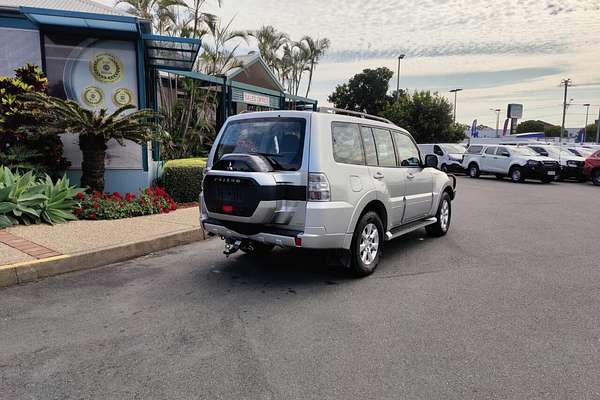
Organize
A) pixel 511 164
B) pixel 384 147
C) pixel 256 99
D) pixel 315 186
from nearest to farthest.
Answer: pixel 315 186 → pixel 384 147 → pixel 256 99 → pixel 511 164

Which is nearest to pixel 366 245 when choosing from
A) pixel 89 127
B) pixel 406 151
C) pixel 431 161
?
pixel 406 151

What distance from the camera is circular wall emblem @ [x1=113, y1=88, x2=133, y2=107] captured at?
9438mm

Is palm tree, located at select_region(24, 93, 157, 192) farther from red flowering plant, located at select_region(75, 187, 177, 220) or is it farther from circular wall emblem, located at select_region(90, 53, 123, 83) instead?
circular wall emblem, located at select_region(90, 53, 123, 83)

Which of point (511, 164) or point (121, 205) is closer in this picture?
point (121, 205)

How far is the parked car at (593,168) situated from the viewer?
1931 cm

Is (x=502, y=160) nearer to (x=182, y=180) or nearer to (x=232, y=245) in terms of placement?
(x=182, y=180)

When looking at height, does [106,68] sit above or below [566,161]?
above

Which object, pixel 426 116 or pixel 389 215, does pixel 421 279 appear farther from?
pixel 426 116

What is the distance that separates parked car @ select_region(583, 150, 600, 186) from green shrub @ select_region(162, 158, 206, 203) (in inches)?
708

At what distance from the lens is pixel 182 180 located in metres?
9.82

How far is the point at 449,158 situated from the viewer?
24.8 metres

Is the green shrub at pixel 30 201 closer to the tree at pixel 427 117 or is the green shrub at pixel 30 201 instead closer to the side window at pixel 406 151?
the side window at pixel 406 151

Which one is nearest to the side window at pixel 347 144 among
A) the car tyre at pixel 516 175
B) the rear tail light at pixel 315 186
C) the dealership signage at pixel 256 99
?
the rear tail light at pixel 315 186

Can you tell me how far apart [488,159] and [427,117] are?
54.7ft
